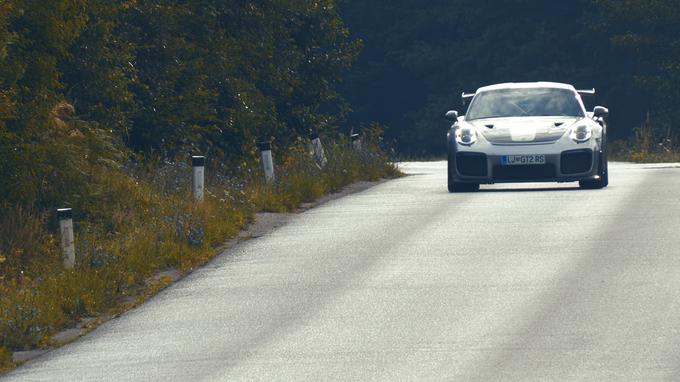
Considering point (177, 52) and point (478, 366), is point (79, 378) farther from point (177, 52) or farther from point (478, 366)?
point (177, 52)

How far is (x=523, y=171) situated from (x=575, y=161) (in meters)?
0.68

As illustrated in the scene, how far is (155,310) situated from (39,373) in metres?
2.42

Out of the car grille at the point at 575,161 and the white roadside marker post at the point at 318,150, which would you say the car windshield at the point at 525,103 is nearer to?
the car grille at the point at 575,161

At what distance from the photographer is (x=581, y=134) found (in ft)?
70.6

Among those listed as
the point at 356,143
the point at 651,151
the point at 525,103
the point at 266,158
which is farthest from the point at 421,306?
the point at 651,151

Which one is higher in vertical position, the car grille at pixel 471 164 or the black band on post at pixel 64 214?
the black band on post at pixel 64 214

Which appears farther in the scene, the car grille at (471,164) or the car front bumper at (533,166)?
the car grille at (471,164)

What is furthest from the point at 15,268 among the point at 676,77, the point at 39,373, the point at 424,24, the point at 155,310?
the point at 424,24

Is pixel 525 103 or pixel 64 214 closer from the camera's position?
pixel 64 214

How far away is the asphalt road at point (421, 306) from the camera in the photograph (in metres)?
9.90

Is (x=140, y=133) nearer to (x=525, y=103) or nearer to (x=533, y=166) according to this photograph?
(x=525, y=103)

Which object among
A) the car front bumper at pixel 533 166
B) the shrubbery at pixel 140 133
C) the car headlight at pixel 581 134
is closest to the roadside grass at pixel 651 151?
the shrubbery at pixel 140 133

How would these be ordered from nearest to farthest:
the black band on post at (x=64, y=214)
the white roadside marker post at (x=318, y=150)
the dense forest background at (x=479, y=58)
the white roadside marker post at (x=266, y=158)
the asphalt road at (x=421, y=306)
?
the asphalt road at (x=421, y=306), the black band on post at (x=64, y=214), the white roadside marker post at (x=266, y=158), the white roadside marker post at (x=318, y=150), the dense forest background at (x=479, y=58)

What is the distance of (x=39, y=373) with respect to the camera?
10.3 metres
